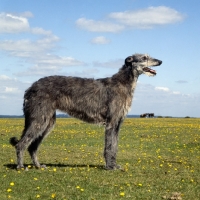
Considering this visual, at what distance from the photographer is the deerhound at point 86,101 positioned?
13594 mm

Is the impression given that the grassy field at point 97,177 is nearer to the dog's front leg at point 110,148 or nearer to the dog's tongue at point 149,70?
the dog's front leg at point 110,148

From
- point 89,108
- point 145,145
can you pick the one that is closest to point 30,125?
point 89,108

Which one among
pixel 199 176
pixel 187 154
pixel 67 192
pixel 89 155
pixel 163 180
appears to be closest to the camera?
pixel 67 192

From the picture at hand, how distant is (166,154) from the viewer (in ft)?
64.8

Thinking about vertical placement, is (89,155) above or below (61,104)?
below

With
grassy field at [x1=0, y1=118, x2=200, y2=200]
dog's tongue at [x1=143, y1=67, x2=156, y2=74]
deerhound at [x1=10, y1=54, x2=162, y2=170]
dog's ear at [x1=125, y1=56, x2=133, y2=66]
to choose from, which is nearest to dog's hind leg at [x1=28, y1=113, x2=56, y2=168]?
deerhound at [x1=10, y1=54, x2=162, y2=170]

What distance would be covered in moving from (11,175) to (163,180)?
15.3 ft

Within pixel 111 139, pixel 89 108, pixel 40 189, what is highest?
pixel 89 108

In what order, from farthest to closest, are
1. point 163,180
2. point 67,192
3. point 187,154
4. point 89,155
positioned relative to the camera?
point 187,154
point 89,155
point 163,180
point 67,192

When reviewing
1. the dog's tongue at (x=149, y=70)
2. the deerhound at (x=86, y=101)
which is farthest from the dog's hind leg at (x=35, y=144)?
Result: the dog's tongue at (x=149, y=70)

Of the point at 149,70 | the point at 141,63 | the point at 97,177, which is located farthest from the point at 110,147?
the point at 141,63

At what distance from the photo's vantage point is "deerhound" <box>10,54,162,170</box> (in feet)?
44.6

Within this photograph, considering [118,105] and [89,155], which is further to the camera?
[89,155]

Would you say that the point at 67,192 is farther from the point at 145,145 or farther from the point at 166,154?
the point at 145,145
